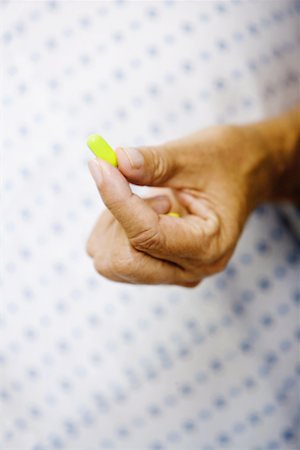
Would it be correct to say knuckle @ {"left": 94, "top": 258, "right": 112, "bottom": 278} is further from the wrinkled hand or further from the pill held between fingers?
the pill held between fingers

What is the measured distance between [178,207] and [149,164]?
0.11 meters

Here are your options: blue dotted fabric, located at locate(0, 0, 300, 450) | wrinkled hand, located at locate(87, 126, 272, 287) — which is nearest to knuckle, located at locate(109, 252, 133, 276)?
wrinkled hand, located at locate(87, 126, 272, 287)

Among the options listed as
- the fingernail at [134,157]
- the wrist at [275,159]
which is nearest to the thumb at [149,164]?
the fingernail at [134,157]

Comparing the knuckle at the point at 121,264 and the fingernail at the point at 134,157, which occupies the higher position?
the fingernail at the point at 134,157

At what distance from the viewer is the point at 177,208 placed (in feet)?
1.73

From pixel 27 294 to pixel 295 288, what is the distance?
40 centimetres

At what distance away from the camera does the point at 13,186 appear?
2.13ft

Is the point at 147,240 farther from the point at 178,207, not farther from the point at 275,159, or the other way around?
the point at 275,159

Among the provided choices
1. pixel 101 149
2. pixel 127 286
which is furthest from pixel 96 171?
pixel 127 286

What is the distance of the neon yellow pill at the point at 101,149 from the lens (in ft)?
1.26

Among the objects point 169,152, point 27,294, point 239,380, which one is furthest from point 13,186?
point 239,380

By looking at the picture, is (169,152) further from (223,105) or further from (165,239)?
(223,105)

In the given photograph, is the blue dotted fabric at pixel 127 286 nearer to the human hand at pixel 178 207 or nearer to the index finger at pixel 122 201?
the human hand at pixel 178 207

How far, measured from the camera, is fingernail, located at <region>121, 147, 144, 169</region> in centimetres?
41
